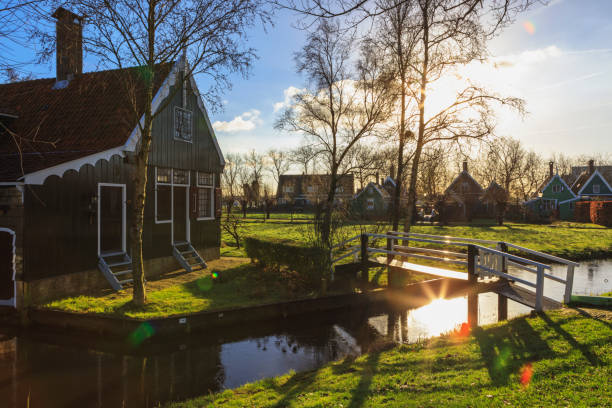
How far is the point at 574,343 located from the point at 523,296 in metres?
3.53

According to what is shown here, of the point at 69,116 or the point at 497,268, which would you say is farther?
the point at 69,116

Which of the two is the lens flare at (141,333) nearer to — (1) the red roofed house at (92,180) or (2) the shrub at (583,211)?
(1) the red roofed house at (92,180)

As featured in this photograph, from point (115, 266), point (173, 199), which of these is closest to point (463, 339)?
point (115, 266)

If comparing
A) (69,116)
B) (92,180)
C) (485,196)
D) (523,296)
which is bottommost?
(523,296)

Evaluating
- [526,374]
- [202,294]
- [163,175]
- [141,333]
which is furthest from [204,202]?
[526,374]

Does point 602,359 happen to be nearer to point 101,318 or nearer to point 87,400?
point 87,400

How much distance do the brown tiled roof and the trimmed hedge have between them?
6002 millimetres

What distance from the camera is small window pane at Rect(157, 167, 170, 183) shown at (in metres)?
13.8

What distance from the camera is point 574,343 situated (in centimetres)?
606

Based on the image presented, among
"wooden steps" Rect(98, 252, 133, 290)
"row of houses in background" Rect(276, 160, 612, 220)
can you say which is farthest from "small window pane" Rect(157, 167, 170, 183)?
"row of houses in background" Rect(276, 160, 612, 220)

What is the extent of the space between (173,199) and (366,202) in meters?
40.2

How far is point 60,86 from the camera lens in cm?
1470

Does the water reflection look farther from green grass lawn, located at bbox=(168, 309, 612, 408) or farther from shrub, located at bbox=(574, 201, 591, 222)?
shrub, located at bbox=(574, 201, 591, 222)

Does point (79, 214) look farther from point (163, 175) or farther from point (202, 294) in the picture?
point (202, 294)
